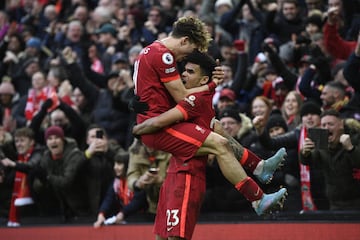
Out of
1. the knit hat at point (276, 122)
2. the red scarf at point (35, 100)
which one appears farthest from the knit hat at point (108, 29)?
the knit hat at point (276, 122)

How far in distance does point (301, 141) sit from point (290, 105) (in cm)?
133

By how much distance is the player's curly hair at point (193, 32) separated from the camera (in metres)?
9.98

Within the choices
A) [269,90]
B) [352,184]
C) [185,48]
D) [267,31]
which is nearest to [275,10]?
[267,31]

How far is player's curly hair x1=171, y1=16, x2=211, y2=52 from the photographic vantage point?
998cm

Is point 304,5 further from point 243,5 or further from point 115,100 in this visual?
point 115,100

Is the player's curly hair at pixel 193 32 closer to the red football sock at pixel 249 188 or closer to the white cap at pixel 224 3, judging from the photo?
the red football sock at pixel 249 188

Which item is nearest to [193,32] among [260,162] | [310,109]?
[260,162]

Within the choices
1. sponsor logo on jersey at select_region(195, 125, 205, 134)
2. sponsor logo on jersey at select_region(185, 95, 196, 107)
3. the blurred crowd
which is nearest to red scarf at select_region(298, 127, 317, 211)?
the blurred crowd

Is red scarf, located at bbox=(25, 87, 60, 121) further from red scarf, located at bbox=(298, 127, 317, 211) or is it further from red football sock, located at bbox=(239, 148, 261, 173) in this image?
red football sock, located at bbox=(239, 148, 261, 173)

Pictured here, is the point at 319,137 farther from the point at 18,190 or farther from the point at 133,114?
the point at 18,190

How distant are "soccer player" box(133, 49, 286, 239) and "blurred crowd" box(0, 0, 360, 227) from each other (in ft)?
5.85

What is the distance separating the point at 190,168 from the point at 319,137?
213cm

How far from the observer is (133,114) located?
49.9 feet

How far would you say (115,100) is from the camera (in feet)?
50.6
